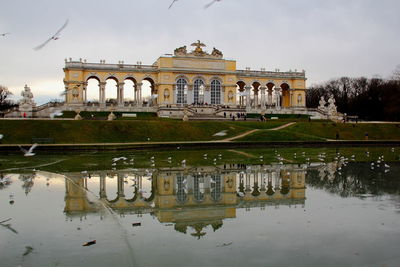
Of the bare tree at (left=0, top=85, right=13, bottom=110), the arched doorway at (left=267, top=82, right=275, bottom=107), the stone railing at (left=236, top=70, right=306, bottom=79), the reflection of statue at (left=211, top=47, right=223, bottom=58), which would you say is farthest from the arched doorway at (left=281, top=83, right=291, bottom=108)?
the bare tree at (left=0, top=85, right=13, bottom=110)

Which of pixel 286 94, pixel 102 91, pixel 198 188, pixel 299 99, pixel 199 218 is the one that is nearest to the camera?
pixel 199 218

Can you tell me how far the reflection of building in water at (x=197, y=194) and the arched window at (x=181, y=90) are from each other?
2183 inches

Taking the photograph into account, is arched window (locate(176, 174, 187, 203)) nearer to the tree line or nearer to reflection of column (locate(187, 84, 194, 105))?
reflection of column (locate(187, 84, 194, 105))

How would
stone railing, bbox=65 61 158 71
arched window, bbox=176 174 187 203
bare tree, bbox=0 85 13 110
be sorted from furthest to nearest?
bare tree, bbox=0 85 13 110, stone railing, bbox=65 61 158 71, arched window, bbox=176 174 187 203

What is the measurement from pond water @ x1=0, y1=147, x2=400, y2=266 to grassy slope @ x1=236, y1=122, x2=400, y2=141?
2603cm

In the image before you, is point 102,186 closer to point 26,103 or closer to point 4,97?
point 26,103

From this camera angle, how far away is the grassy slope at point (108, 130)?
4062 centimetres

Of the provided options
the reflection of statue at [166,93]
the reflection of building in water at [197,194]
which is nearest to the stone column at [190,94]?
the reflection of statue at [166,93]

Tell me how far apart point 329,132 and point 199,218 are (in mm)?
44038

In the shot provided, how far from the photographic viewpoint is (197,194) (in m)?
15.3

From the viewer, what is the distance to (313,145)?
4297cm

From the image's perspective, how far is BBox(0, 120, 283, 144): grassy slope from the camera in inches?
1599

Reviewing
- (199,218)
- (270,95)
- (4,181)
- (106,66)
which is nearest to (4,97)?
(106,66)

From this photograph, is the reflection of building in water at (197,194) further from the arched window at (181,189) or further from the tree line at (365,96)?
the tree line at (365,96)
